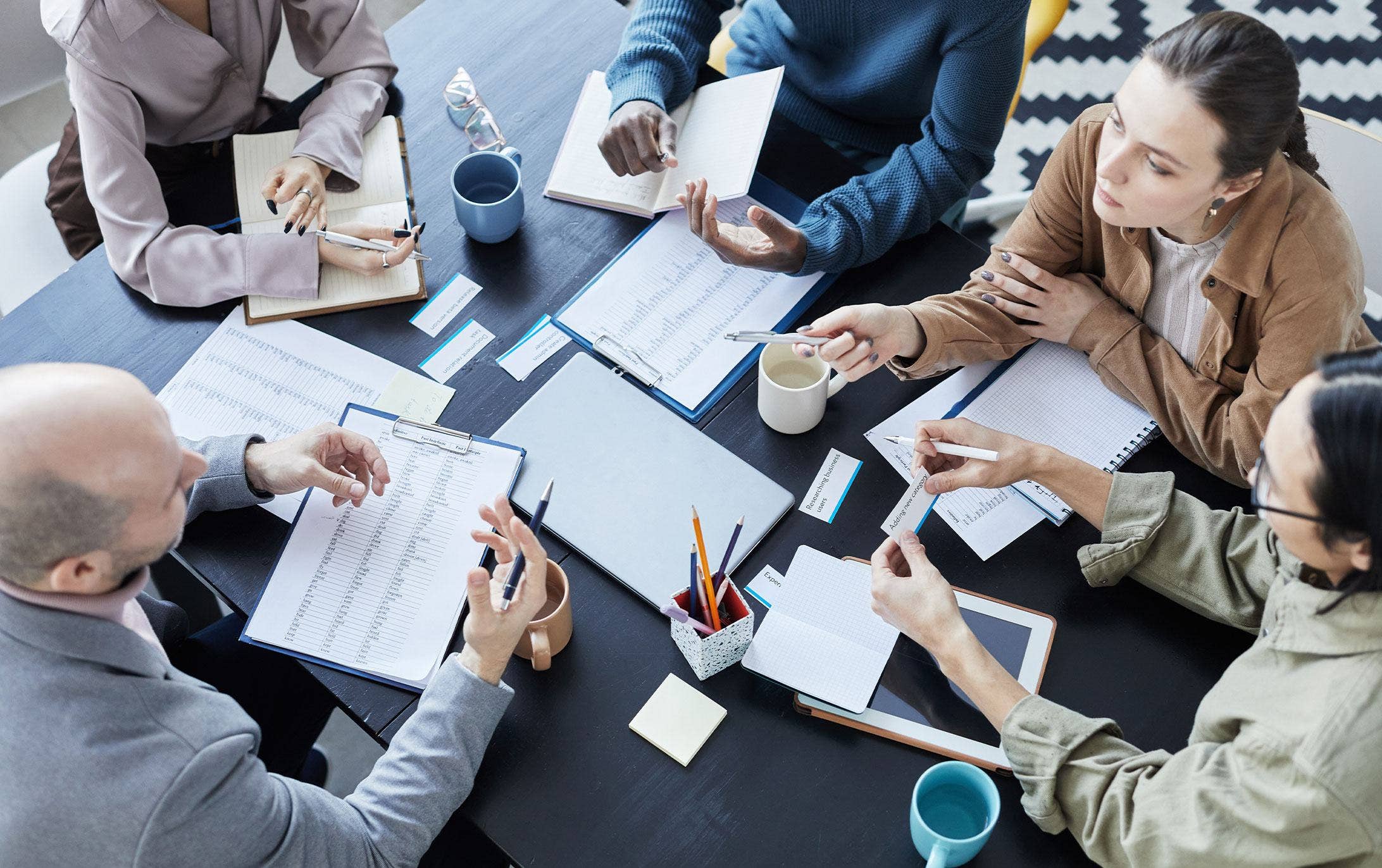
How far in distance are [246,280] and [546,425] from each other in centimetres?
51

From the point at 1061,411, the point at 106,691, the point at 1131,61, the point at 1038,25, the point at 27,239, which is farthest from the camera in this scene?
the point at 1131,61

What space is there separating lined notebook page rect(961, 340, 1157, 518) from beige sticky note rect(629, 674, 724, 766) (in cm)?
52

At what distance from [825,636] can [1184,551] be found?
46cm

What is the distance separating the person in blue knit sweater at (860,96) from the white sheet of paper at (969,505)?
0.27 metres

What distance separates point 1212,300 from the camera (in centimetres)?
143

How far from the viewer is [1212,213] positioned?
4.60 ft

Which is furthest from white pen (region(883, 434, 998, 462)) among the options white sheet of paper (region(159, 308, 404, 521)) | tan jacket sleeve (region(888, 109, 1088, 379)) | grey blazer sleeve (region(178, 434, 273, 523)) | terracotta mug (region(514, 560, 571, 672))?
grey blazer sleeve (region(178, 434, 273, 523))

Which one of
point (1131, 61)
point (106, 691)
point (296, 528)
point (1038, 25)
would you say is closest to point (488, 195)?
point (296, 528)

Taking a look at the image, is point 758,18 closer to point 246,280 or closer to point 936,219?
point 936,219

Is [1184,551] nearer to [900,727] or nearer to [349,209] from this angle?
[900,727]

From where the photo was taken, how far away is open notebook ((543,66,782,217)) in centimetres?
171

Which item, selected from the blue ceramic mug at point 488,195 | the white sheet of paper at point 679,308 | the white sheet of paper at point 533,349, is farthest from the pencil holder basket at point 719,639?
the blue ceramic mug at point 488,195

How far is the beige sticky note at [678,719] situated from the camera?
1283mm

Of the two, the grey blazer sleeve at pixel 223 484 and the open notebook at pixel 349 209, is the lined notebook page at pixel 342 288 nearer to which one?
the open notebook at pixel 349 209
